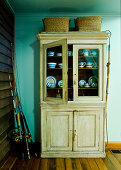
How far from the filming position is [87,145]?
2.75 meters

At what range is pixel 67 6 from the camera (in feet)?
9.37

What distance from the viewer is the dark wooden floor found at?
2.42 m

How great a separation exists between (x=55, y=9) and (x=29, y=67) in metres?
1.14

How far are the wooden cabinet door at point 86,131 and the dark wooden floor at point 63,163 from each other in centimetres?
20

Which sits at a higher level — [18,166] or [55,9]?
[55,9]

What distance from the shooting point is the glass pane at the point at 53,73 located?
2705mm

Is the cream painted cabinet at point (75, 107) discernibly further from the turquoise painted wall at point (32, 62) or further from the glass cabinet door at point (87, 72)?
the turquoise painted wall at point (32, 62)

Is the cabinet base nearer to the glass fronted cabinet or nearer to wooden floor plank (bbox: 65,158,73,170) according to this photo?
wooden floor plank (bbox: 65,158,73,170)

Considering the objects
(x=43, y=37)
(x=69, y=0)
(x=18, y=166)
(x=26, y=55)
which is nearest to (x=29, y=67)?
(x=26, y=55)

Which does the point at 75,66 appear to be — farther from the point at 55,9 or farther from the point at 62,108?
the point at 55,9

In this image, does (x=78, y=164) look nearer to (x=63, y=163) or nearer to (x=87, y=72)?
(x=63, y=163)

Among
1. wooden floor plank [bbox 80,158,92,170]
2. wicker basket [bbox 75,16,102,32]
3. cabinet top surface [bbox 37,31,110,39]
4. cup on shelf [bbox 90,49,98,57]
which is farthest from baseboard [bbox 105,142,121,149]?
Result: wicker basket [bbox 75,16,102,32]

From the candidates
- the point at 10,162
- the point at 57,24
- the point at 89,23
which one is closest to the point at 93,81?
the point at 89,23

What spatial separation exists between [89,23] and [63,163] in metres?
2.23
